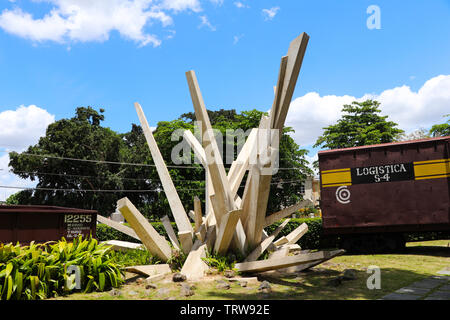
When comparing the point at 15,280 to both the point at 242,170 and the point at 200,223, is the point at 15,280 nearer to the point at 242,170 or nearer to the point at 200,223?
the point at 200,223

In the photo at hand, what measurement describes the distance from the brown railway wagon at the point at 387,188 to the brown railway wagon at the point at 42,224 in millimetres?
7889

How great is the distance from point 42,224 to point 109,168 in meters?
19.6

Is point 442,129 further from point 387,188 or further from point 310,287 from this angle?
point 310,287

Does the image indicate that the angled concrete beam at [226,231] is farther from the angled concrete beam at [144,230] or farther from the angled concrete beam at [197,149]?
the angled concrete beam at [197,149]

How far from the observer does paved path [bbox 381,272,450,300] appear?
5031mm

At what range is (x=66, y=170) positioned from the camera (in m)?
28.5

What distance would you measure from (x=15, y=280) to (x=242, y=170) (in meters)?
5.24

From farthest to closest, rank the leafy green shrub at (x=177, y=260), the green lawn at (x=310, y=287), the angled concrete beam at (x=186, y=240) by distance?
1. the leafy green shrub at (x=177, y=260)
2. the angled concrete beam at (x=186, y=240)
3. the green lawn at (x=310, y=287)

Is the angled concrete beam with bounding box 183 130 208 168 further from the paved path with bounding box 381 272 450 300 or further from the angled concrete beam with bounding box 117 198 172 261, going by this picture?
the paved path with bounding box 381 272 450 300

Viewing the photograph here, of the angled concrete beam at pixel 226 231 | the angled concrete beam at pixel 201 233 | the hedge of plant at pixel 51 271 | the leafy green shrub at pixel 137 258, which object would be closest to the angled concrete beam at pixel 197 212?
the angled concrete beam at pixel 201 233

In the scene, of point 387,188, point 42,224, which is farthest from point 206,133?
point 42,224

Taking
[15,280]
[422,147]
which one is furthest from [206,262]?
[422,147]

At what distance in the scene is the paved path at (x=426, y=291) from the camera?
5.03 metres
